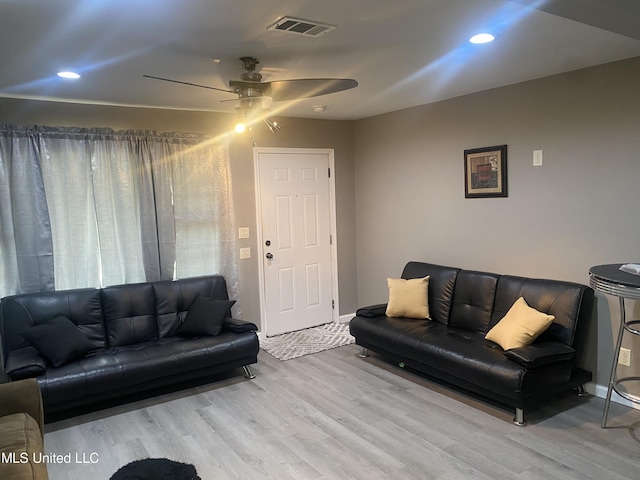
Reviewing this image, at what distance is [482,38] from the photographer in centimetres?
263

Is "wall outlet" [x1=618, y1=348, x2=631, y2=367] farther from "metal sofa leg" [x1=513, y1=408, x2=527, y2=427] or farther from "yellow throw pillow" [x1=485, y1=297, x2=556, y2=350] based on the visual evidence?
"metal sofa leg" [x1=513, y1=408, x2=527, y2=427]

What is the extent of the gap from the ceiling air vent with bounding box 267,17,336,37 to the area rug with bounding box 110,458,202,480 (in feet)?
8.16

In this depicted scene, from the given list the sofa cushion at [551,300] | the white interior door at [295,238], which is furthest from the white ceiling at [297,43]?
the sofa cushion at [551,300]

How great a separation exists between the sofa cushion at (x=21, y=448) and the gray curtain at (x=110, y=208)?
1.78 meters

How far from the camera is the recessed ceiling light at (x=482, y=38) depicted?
2580 millimetres

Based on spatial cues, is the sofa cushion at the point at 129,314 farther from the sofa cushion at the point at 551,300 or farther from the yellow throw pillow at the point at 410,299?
the sofa cushion at the point at 551,300

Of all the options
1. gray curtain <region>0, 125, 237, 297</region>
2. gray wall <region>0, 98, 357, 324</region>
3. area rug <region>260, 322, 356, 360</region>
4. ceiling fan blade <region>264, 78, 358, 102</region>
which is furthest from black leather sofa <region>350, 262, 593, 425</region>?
ceiling fan blade <region>264, 78, 358, 102</region>

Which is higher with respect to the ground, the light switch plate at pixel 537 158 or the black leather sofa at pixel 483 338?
the light switch plate at pixel 537 158

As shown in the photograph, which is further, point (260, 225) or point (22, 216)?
point (260, 225)

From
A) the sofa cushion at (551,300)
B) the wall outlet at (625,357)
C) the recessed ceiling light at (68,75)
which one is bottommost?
the wall outlet at (625,357)

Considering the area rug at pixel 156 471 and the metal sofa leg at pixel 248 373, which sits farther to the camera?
the metal sofa leg at pixel 248 373

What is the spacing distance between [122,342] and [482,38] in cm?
354

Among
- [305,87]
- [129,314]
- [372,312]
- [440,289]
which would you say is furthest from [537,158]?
[129,314]

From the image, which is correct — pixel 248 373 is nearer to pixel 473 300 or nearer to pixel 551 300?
pixel 473 300
